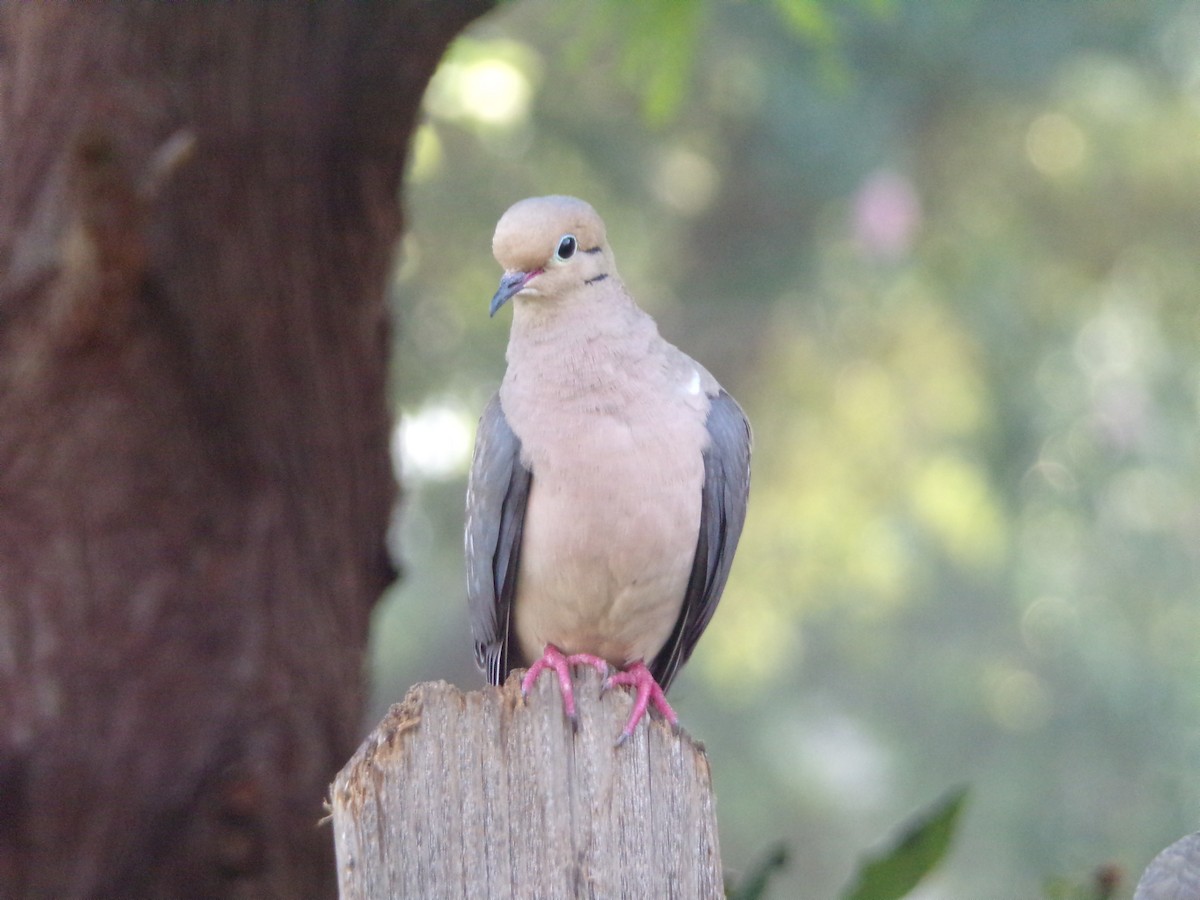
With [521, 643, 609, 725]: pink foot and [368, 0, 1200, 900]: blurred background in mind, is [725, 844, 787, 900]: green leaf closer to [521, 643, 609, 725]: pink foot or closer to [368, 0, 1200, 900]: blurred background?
[521, 643, 609, 725]: pink foot

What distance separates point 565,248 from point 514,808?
1271 mm

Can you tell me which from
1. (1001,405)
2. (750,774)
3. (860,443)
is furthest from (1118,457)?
(750,774)

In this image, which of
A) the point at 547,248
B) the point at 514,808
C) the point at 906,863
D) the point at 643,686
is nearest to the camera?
the point at 514,808

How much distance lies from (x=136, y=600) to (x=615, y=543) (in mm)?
1153

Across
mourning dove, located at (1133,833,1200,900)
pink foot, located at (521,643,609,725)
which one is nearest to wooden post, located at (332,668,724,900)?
pink foot, located at (521,643,609,725)

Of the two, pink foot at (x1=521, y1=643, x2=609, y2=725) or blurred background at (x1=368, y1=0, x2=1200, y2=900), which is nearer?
pink foot at (x1=521, y1=643, x2=609, y2=725)

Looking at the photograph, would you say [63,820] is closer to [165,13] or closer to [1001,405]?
[165,13]

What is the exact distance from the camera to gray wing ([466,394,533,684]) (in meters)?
2.90

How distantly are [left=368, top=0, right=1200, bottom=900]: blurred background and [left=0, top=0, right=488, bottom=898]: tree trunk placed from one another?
4.44m

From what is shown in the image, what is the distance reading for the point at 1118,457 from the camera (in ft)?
34.8

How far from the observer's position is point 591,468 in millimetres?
2758

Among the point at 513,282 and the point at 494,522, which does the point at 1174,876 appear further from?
the point at 513,282

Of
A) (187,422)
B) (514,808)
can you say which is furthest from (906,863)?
(187,422)

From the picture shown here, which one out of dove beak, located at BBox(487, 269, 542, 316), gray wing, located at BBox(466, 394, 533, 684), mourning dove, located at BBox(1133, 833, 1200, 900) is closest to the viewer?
mourning dove, located at BBox(1133, 833, 1200, 900)
